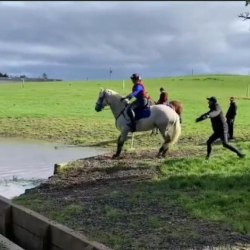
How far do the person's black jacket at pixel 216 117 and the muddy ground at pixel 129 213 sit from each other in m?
1.70

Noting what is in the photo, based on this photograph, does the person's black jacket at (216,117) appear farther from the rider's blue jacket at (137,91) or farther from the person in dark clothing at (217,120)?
the rider's blue jacket at (137,91)

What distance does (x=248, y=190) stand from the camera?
1149 cm

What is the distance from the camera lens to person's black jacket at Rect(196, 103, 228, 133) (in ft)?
50.3

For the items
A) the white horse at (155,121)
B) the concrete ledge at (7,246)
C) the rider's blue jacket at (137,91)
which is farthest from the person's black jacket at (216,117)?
the concrete ledge at (7,246)

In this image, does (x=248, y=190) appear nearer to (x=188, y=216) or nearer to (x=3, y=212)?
(x=188, y=216)

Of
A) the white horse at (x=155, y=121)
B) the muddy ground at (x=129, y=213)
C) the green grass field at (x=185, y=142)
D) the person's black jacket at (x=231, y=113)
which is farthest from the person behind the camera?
the person's black jacket at (x=231, y=113)

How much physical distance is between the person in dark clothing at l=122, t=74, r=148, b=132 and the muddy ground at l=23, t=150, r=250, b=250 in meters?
2.20

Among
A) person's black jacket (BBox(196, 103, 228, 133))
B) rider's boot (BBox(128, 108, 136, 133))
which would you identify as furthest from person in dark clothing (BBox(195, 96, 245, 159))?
rider's boot (BBox(128, 108, 136, 133))

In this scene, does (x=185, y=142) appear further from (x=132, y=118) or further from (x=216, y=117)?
(x=216, y=117)

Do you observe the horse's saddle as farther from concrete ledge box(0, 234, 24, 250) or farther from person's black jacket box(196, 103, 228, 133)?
concrete ledge box(0, 234, 24, 250)

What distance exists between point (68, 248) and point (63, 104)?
131ft

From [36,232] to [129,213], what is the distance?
1656 mm

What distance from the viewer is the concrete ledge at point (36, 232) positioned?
26.1 ft

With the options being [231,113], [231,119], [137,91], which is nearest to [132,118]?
[137,91]
